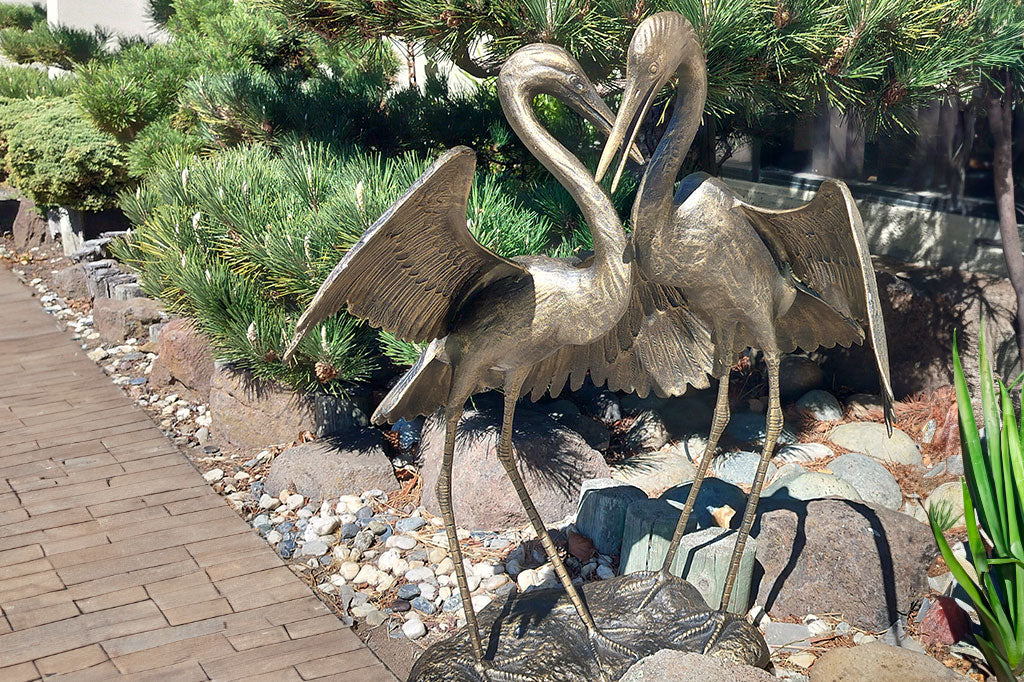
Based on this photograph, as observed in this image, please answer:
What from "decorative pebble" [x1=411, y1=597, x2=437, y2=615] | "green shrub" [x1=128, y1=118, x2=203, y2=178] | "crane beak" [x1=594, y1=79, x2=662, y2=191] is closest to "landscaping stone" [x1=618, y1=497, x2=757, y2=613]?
"decorative pebble" [x1=411, y1=597, x2=437, y2=615]

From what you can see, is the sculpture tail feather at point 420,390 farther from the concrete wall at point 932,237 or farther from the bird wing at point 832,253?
the concrete wall at point 932,237

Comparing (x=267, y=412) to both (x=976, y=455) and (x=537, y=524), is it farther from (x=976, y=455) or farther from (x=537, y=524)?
(x=976, y=455)

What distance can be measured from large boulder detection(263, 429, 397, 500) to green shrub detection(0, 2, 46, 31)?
14049 millimetres

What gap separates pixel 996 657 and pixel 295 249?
9.01ft

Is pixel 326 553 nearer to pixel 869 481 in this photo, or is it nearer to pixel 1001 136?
pixel 869 481

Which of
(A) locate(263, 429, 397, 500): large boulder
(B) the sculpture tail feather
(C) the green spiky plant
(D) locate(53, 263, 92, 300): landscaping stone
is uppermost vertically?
(B) the sculpture tail feather

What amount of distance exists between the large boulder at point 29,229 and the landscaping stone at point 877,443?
7783 mm

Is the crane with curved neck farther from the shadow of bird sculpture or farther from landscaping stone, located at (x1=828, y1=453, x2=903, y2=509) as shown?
landscaping stone, located at (x1=828, y1=453, x2=903, y2=509)

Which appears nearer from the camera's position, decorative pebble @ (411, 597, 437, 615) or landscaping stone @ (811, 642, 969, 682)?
landscaping stone @ (811, 642, 969, 682)

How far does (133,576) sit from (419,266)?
1.98m

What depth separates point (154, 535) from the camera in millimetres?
3713

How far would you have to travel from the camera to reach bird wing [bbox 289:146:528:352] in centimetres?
198

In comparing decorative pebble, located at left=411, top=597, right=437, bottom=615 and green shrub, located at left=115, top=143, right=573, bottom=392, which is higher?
green shrub, located at left=115, top=143, right=573, bottom=392

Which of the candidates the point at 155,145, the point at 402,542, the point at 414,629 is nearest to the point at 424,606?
the point at 414,629
